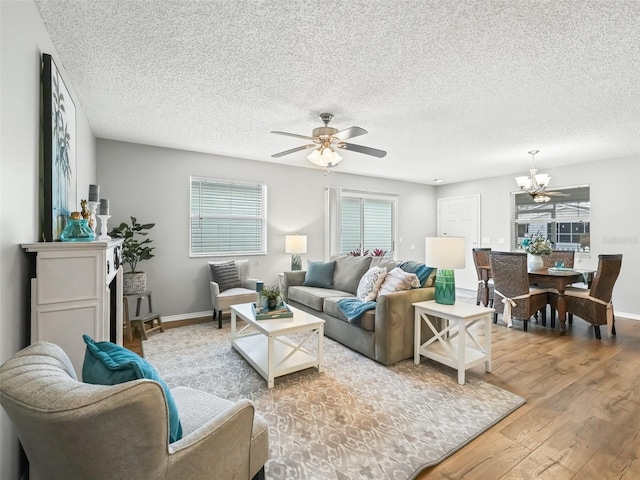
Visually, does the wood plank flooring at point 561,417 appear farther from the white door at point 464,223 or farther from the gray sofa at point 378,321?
the white door at point 464,223

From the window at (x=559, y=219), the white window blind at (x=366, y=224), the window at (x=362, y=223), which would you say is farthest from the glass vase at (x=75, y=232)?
the window at (x=559, y=219)

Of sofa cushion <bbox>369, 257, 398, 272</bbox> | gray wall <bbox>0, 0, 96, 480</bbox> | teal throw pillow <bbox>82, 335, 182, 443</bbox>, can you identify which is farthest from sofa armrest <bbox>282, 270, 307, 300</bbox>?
teal throw pillow <bbox>82, 335, 182, 443</bbox>

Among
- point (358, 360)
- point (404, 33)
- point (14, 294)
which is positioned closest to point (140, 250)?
point (14, 294)

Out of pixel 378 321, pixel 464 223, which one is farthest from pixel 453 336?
pixel 464 223

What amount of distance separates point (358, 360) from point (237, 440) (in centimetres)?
204

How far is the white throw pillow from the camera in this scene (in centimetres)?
315

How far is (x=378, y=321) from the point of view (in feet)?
9.59

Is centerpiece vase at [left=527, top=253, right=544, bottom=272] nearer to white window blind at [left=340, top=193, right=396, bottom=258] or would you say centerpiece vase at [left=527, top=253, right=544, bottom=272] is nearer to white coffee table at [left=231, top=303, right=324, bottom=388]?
white window blind at [left=340, top=193, right=396, bottom=258]

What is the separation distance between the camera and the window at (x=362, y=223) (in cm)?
604

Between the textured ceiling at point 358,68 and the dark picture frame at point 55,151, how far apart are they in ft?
1.04

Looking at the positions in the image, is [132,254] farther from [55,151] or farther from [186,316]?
[55,151]

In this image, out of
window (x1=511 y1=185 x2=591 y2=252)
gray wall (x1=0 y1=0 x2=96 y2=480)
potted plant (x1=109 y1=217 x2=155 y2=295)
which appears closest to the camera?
gray wall (x1=0 y1=0 x2=96 y2=480)

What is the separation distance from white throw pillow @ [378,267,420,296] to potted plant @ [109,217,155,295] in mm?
2930

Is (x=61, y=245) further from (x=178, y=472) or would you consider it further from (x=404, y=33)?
(x=404, y=33)
